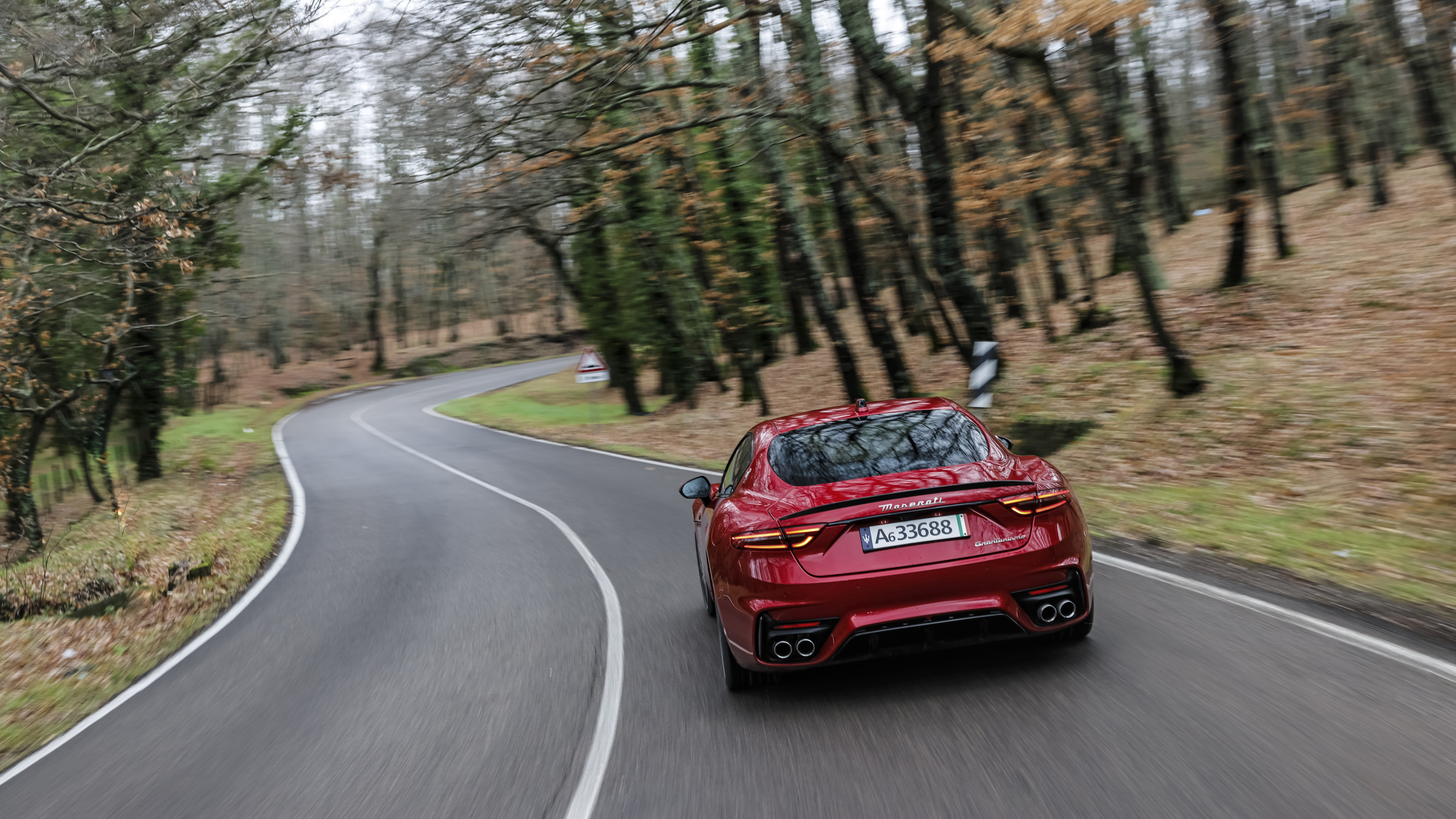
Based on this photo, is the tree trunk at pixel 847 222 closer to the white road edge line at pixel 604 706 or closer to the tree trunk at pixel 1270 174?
the tree trunk at pixel 1270 174

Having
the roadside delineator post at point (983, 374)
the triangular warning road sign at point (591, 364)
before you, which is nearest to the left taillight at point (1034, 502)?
the roadside delineator post at point (983, 374)

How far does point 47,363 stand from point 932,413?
23.5 m

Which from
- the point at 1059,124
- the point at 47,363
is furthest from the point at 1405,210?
the point at 47,363

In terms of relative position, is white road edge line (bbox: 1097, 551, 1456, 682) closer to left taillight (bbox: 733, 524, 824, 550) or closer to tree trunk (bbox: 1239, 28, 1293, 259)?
left taillight (bbox: 733, 524, 824, 550)

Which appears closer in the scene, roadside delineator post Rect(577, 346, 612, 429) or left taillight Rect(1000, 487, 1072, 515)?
left taillight Rect(1000, 487, 1072, 515)

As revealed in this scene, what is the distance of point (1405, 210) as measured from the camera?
2277cm

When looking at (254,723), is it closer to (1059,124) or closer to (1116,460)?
(1116,460)

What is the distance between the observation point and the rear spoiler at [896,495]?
473 cm

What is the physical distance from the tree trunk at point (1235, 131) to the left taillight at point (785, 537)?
11711mm

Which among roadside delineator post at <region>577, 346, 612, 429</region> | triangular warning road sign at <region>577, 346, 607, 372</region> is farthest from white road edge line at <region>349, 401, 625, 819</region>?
triangular warning road sign at <region>577, 346, 607, 372</region>

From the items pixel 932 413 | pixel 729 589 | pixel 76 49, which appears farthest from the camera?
pixel 76 49

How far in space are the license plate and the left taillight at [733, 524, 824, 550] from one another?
230 mm

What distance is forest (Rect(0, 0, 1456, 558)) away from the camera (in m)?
13.0

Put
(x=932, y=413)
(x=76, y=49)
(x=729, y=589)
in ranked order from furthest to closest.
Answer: (x=76, y=49) → (x=932, y=413) → (x=729, y=589)
